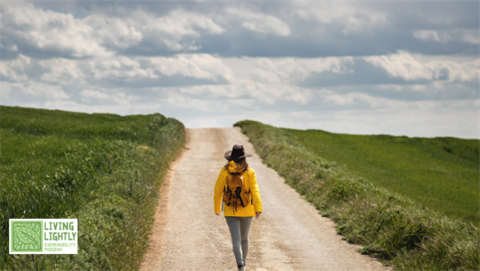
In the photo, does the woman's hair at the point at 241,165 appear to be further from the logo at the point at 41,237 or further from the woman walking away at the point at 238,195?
the logo at the point at 41,237

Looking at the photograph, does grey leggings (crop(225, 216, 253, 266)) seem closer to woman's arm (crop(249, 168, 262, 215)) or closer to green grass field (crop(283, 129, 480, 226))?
woman's arm (crop(249, 168, 262, 215))

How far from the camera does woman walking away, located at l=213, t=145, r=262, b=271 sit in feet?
24.4

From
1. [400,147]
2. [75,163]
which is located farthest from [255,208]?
[400,147]

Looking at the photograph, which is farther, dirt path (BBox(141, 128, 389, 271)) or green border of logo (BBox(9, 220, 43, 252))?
dirt path (BBox(141, 128, 389, 271))

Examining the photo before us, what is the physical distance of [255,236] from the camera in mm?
11617

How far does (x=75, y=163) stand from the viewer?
→ 1548 cm

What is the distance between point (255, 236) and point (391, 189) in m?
16.9

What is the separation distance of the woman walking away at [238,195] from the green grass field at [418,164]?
64.7 feet

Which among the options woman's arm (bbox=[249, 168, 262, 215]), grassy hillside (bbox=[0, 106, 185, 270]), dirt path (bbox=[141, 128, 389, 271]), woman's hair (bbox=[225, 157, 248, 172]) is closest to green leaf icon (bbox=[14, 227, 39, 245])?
grassy hillside (bbox=[0, 106, 185, 270])

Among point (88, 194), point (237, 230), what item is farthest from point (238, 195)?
point (88, 194)

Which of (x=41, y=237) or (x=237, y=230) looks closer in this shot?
(x=41, y=237)

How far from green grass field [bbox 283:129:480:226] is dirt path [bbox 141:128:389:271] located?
12735 mm

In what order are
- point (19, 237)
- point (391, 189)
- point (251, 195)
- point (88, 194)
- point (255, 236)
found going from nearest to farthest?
point (19, 237), point (251, 195), point (255, 236), point (88, 194), point (391, 189)

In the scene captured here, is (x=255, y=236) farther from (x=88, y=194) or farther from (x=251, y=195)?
(x=88, y=194)
